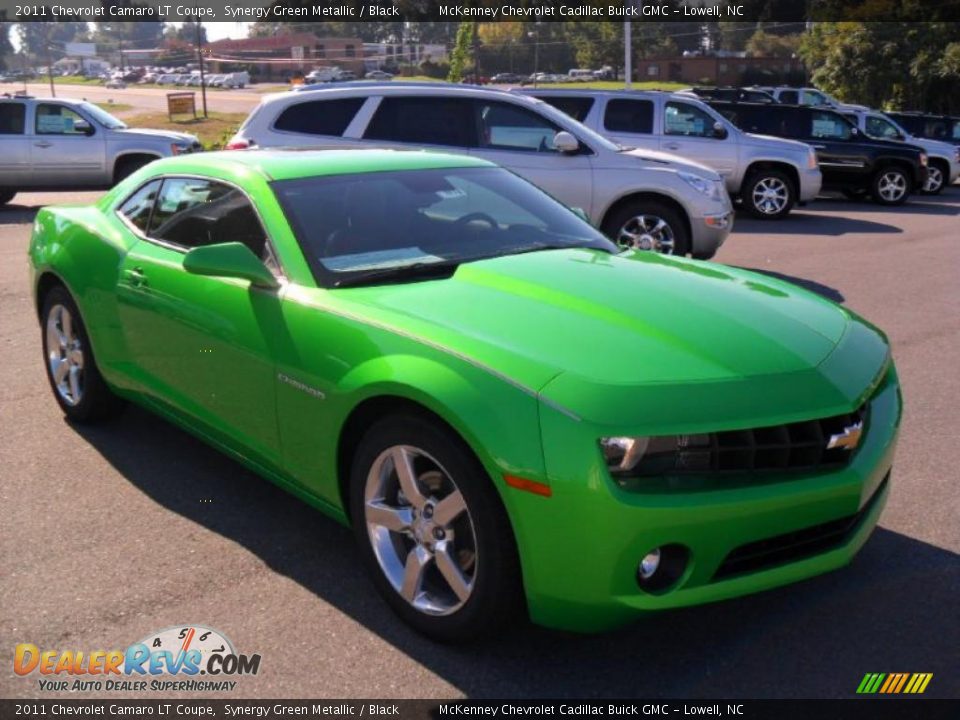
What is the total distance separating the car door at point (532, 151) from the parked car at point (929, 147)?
38.1 ft

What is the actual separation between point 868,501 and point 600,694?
1106 mm

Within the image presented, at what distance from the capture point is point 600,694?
3275 mm

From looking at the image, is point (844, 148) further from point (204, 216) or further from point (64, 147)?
point (204, 216)

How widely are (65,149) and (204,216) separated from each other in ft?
48.4

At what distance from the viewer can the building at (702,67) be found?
7131 cm

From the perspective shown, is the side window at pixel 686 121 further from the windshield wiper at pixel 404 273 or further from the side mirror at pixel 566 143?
the windshield wiper at pixel 404 273

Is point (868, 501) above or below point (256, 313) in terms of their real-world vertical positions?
below

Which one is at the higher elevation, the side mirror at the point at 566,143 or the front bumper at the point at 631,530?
the side mirror at the point at 566,143

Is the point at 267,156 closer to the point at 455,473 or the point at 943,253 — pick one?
the point at 455,473

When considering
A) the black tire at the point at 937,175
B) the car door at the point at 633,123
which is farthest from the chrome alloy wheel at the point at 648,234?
the black tire at the point at 937,175

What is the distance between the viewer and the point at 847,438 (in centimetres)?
341

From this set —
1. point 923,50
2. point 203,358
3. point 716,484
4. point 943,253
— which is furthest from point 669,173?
point 923,50

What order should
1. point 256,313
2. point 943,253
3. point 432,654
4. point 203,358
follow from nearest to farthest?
point 432,654 < point 256,313 < point 203,358 < point 943,253

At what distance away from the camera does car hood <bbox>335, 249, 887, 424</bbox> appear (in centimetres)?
325
